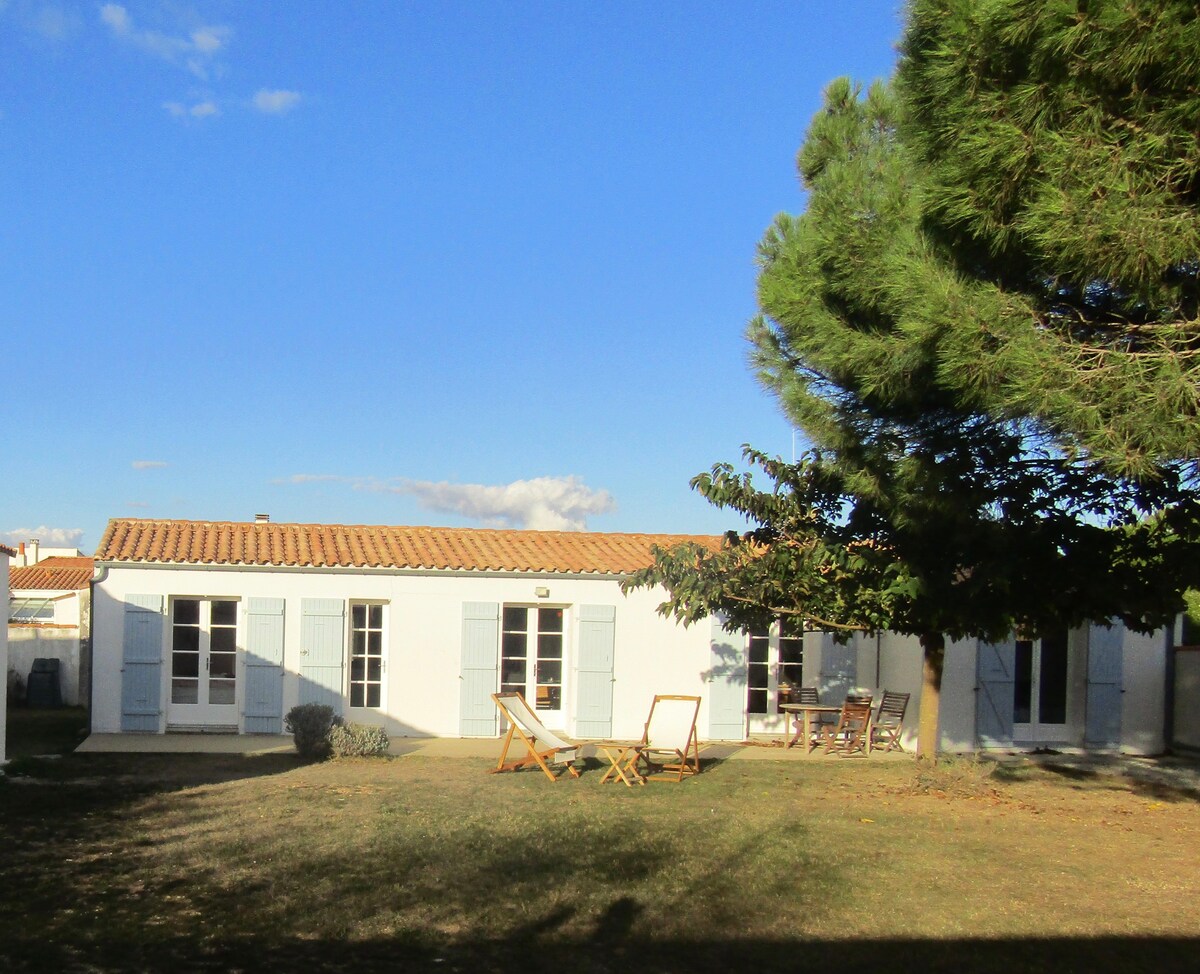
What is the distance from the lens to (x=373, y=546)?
16.5 m

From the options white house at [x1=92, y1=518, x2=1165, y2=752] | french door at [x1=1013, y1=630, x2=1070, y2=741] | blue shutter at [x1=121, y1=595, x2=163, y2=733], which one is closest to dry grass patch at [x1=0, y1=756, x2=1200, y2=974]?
blue shutter at [x1=121, y1=595, x2=163, y2=733]

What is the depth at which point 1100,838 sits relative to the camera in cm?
972

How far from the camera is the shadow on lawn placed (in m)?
5.54

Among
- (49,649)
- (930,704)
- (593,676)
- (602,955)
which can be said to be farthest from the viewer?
(49,649)

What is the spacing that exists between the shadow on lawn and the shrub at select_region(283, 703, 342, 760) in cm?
738

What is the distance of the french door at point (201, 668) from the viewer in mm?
15250

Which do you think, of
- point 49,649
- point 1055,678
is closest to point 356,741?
point 1055,678

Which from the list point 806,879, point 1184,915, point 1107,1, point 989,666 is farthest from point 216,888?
point 989,666

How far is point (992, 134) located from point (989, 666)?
10.9 m

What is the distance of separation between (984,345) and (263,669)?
11022 millimetres

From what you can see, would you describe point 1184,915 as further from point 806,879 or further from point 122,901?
point 122,901

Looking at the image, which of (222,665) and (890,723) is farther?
(890,723)

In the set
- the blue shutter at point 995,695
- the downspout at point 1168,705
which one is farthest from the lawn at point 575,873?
the downspout at point 1168,705

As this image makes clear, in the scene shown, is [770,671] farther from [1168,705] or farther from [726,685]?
[1168,705]
